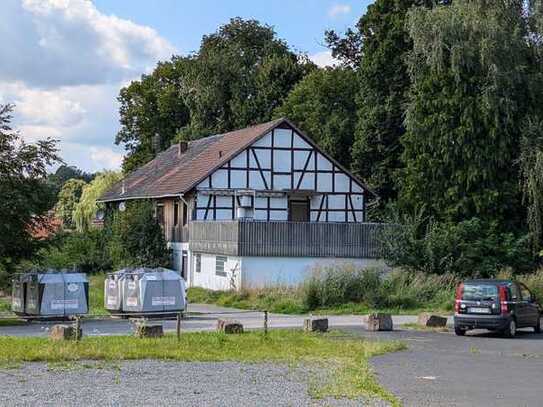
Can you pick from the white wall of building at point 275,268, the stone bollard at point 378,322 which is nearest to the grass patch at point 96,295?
the white wall of building at point 275,268

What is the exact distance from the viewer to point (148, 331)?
23.9 metres

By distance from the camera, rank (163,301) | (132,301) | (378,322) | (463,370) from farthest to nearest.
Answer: (132,301) → (163,301) → (378,322) → (463,370)

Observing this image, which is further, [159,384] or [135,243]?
[135,243]

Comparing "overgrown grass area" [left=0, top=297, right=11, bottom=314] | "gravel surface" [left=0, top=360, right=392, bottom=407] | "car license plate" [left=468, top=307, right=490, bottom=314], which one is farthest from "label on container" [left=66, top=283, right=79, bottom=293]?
"car license plate" [left=468, top=307, right=490, bottom=314]

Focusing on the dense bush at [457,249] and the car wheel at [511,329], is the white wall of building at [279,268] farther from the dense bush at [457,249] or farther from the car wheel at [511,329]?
the car wheel at [511,329]

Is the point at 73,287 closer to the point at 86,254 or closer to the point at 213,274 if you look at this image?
the point at 213,274

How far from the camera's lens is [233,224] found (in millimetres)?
40188

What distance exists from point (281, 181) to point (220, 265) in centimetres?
866

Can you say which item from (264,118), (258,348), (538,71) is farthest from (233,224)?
(264,118)

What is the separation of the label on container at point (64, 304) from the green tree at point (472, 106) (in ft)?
60.6

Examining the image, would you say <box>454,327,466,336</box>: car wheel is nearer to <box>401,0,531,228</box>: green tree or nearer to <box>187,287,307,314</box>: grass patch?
<box>187,287,307,314</box>: grass patch

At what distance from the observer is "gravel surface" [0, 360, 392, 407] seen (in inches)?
562

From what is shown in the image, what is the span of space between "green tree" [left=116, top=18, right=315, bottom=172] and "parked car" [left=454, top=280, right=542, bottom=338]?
44068mm

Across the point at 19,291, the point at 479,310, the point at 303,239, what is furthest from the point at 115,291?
the point at 479,310
